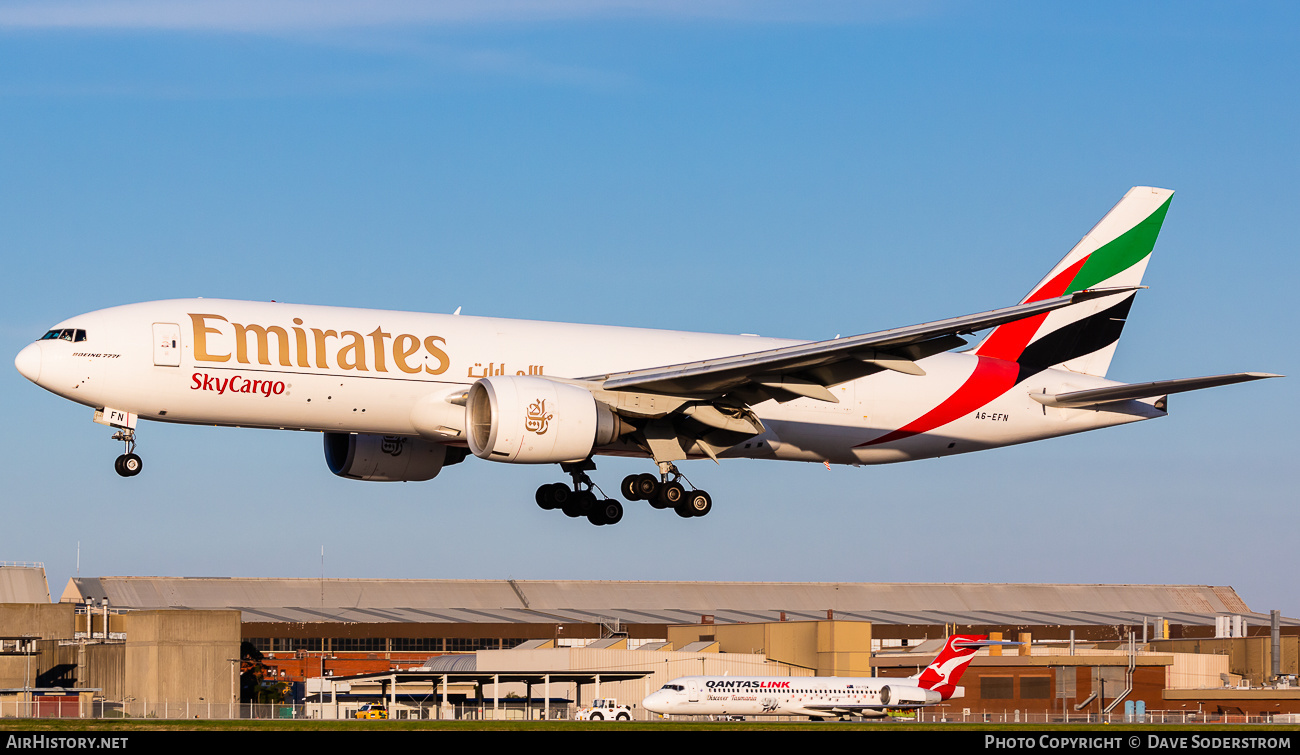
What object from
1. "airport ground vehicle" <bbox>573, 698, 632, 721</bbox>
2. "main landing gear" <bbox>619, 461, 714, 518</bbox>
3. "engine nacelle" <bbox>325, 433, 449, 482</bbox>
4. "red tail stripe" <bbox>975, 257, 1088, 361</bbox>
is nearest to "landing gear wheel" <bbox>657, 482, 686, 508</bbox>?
"main landing gear" <bbox>619, 461, 714, 518</bbox>

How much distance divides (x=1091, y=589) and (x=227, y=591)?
7232 cm

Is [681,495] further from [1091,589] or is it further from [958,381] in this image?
[1091,589]

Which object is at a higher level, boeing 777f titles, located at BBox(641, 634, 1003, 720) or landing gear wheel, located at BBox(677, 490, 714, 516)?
landing gear wheel, located at BBox(677, 490, 714, 516)

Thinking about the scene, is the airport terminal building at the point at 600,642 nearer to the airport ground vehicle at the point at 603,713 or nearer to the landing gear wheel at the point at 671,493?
the airport ground vehicle at the point at 603,713

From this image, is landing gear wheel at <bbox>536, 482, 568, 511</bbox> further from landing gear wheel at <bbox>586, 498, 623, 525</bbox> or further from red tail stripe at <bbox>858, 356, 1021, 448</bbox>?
red tail stripe at <bbox>858, 356, 1021, 448</bbox>

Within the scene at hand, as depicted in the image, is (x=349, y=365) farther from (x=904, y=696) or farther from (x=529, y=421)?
(x=904, y=696)

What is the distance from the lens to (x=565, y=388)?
37688 mm

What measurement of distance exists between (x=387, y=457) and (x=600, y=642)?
127 ft

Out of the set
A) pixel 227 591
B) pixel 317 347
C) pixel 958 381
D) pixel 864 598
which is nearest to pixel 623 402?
pixel 317 347

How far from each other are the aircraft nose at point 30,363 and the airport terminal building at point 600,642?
75.2 ft

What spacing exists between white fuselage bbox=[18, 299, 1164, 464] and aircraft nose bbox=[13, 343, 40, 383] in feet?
0.11

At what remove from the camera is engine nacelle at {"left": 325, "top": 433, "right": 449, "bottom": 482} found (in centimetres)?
4312
